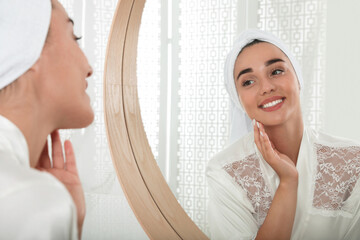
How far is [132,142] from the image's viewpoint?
1.98ft

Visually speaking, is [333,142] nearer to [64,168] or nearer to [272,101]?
[272,101]

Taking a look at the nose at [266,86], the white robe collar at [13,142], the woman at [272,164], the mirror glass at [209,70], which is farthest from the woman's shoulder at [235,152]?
the white robe collar at [13,142]

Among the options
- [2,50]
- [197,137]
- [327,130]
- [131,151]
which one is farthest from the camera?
[197,137]

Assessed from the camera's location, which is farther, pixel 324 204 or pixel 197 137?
pixel 197 137

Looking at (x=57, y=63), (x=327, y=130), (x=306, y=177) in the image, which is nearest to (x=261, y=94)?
(x=306, y=177)

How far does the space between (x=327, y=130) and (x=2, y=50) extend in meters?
0.77

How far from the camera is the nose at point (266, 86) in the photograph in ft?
2.12

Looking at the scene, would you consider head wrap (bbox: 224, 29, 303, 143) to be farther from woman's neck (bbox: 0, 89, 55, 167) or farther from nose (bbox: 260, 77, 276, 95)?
woman's neck (bbox: 0, 89, 55, 167)

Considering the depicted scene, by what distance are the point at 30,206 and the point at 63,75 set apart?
122mm

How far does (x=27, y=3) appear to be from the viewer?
0.27 metres

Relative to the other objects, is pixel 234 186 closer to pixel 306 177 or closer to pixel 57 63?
pixel 306 177

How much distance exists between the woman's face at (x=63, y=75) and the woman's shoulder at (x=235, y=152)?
411 mm

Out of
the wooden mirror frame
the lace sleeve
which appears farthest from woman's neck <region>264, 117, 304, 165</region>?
the wooden mirror frame

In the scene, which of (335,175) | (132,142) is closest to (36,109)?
(132,142)
